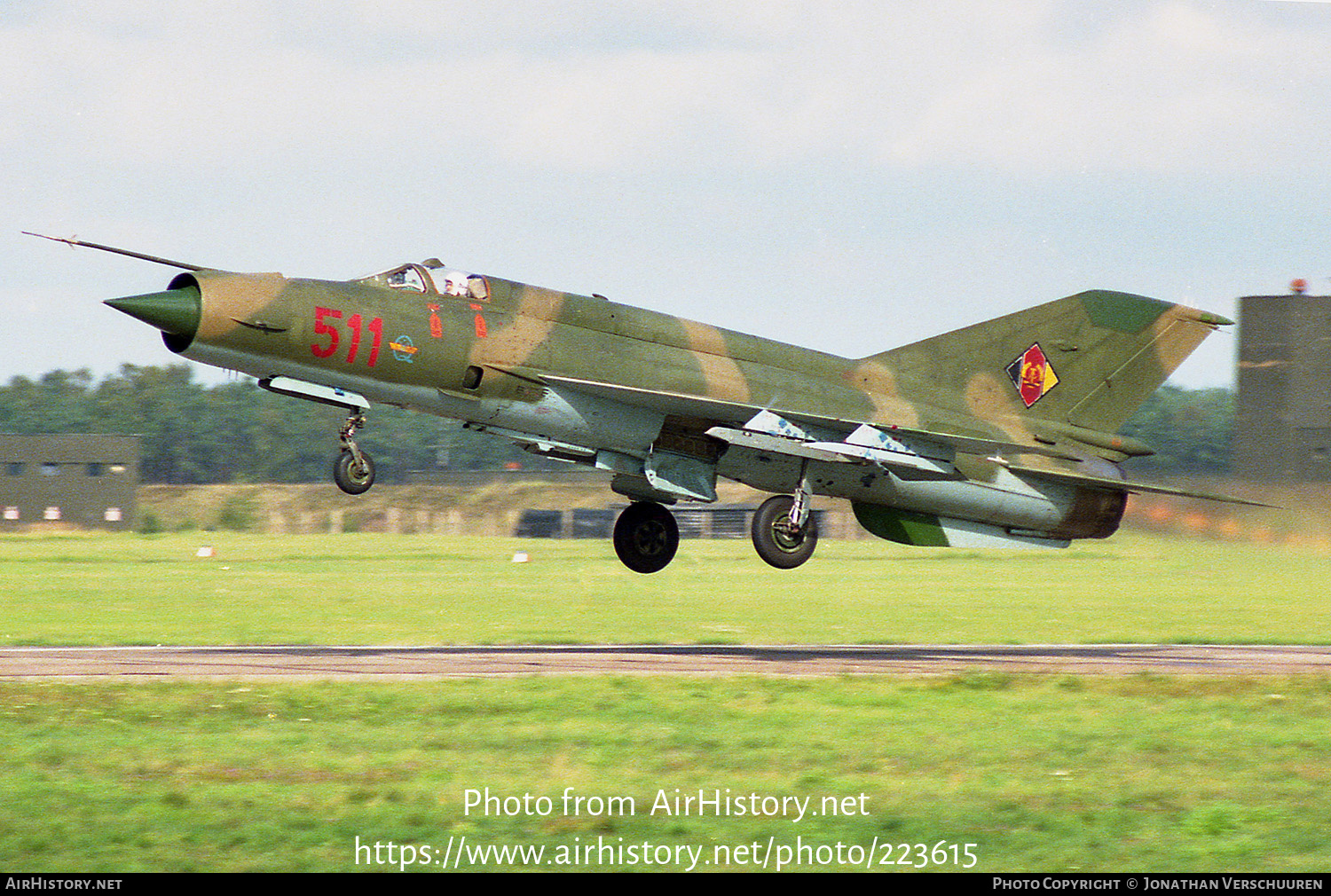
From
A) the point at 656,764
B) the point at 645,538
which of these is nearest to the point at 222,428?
the point at 645,538

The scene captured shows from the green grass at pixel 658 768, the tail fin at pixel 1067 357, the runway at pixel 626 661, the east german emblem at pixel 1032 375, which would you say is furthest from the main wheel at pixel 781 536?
the green grass at pixel 658 768

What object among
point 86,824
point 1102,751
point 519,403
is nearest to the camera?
point 86,824

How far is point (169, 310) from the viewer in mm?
17078

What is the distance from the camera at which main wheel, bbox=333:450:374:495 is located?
1881 centimetres

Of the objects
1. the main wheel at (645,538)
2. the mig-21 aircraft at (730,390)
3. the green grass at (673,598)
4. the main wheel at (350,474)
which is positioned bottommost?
the green grass at (673,598)

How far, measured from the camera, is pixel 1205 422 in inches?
2534

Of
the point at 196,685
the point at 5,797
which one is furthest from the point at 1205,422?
the point at 5,797

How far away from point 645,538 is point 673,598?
346 inches

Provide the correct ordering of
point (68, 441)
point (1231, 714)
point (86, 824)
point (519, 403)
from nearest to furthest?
1. point (86, 824)
2. point (1231, 714)
3. point (519, 403)
4. point (68, 441)

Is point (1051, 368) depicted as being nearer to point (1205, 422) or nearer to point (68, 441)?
point (1205, 422)

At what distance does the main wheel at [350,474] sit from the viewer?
61.7 ft

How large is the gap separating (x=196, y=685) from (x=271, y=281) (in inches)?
204

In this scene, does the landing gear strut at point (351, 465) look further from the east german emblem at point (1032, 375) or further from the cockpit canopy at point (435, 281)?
the east german emblem at point (1032, 375)

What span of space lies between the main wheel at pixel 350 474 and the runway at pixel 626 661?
222 cm
